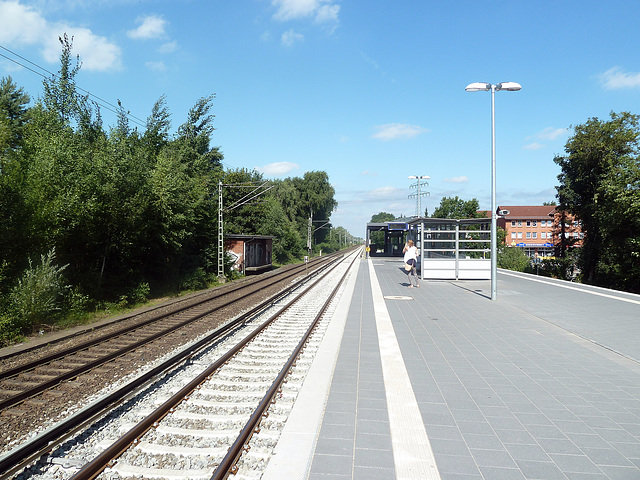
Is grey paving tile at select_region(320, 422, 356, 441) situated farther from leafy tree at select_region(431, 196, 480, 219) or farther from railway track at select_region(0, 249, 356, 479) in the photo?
leafy tree at select_region(431, 196, 480, 219)

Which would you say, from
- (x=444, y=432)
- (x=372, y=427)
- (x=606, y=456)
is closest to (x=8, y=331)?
(x=372, y=427)

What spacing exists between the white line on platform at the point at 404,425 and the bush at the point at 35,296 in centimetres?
830

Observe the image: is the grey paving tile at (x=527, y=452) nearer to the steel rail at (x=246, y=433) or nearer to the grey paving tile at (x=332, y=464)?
the grey paving tile at (x=332, y=464)

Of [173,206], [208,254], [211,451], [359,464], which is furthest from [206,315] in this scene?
[208,254]

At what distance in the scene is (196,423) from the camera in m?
4.31

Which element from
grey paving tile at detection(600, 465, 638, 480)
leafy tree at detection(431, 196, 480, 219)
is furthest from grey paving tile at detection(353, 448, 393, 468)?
leafy tree at detection(431, 196, 480, 219)

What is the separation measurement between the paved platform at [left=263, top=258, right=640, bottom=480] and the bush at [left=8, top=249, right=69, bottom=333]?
7152 millimetres

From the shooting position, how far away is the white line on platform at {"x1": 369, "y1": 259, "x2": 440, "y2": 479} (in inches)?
129

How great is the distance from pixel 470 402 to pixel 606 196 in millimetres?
26544

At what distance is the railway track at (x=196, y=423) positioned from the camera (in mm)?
3451

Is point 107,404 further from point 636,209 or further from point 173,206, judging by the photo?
point 636,209

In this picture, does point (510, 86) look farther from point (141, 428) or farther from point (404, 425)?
point (141, 428)

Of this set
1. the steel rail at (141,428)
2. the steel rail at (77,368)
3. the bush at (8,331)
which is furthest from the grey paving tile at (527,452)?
the bush at (8,331)

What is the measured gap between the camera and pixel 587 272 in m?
31.5
